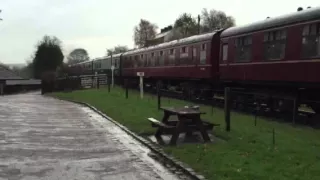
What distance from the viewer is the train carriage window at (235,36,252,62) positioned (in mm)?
18547

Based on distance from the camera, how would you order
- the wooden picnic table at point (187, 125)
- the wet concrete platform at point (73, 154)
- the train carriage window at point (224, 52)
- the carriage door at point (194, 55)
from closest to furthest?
the wet concrete platform at point (73, 154) → the wooden picnic table at point (187, 125) → the train carriage window at point (224, 52) → the carriage door at point (194, 55)

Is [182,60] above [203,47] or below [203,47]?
below

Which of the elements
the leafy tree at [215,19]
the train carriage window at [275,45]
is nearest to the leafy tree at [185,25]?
the leafy tree at [215,19]

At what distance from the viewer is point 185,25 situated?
86.9 metres

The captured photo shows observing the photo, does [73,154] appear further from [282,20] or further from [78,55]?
[78,55]

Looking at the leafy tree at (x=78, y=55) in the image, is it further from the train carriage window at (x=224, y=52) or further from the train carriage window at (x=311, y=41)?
the train carriage window at (x=311, y=41)

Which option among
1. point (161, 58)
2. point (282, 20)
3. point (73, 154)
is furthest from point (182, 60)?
point (73, 154)

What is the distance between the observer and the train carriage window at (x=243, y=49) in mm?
18547

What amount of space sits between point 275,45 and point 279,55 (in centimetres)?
46

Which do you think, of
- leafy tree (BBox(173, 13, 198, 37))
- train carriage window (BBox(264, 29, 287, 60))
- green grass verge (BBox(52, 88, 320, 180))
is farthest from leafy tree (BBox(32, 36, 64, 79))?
green grass verge (BBox(52, 88, 320, 180))

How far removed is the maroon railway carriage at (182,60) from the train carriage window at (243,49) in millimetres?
2689

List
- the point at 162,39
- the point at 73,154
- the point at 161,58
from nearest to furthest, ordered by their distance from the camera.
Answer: the point at 73,154 → the point at 161,58 → the point at 162,39

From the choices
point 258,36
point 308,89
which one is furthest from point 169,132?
point 258,36

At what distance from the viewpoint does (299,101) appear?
15.9m
